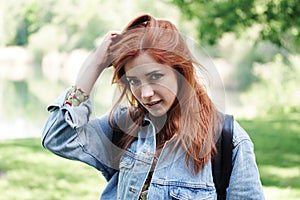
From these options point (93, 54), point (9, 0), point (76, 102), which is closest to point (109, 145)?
point (76, 102)

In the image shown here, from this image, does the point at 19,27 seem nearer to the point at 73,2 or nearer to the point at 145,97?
the point at 73,2

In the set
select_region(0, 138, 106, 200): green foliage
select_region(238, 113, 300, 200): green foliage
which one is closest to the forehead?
select_region(0, 138, 106, 200): green foliage

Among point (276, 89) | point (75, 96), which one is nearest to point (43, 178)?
point (75, 96)

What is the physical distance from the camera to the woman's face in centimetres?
153

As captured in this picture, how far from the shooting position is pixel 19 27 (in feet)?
82.3

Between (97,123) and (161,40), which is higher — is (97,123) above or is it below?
below

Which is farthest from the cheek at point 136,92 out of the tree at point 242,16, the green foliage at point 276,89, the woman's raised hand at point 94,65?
the green foliage at point 276,89

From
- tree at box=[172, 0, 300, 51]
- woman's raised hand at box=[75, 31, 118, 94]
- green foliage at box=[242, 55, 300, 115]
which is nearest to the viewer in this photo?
woman's raised hand at box=[75, 31, 118, 94]

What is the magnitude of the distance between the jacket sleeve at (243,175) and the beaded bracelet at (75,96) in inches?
19.2

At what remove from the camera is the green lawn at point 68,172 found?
4.92 m

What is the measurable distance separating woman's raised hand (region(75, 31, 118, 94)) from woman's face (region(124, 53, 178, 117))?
11 centimetres

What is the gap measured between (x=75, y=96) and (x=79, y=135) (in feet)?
0.40

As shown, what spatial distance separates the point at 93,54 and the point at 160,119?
29 centimetres

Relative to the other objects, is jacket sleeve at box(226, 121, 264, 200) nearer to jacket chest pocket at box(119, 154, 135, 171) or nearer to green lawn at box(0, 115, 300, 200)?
jacket chest pocket at box(119, 154, 135, 171)
